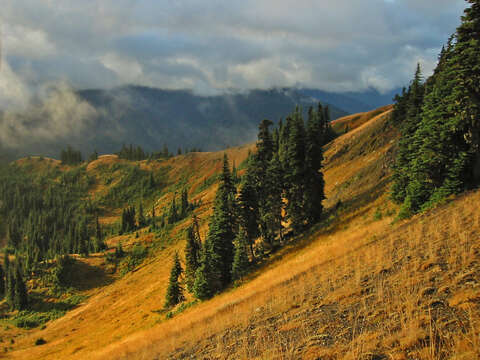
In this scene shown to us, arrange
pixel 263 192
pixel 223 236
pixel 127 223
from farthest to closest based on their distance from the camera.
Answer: pixel 127 223, pixel 263 192, pixel 223 236

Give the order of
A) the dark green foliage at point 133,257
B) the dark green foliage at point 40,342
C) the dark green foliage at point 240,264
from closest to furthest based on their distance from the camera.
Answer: the dark green foliage at point 240,264 < the dark green foliage at point 40,342 < the dark green foliage at point 133,257

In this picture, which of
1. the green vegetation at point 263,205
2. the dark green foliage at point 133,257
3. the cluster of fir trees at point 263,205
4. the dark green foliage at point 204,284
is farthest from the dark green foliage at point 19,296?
the dark green foliage at point 204,284

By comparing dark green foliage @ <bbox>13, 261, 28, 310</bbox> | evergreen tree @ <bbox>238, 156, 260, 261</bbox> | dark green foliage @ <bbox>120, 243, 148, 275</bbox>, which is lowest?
dark green foliage @ <bbox>13, 261, 28, 310</bbox>

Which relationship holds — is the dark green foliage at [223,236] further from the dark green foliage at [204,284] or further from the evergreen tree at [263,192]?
the evergreen tree at [263,192]

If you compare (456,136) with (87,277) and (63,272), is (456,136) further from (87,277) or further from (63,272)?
(63,272)

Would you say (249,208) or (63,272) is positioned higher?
(249,208)

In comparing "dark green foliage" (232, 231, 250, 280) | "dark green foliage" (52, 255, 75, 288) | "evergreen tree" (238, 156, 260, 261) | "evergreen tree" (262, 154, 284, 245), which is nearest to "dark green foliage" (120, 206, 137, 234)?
"dark green foliage" (52, 255, 75, 288)

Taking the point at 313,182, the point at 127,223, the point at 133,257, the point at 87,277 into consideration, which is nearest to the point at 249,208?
the point at 313,182

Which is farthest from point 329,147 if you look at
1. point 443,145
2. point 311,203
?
point 443,145

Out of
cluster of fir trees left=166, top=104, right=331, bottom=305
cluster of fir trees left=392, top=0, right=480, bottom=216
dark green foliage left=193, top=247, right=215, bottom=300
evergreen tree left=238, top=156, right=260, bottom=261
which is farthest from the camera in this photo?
evergreen tree left=238, top=156, right=260, bottom=261

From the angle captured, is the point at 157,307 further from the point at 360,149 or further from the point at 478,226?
the point at 360,149

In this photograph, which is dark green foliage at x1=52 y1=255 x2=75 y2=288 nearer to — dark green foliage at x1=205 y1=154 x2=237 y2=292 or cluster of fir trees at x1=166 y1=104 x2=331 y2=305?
cluster of fir trees at x1=166 y1=104 x2=331 y2=305

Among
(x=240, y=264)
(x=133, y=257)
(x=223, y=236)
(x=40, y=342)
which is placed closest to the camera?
(x=240, y=264)

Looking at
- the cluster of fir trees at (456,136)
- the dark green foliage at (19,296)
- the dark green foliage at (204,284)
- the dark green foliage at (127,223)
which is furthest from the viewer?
the dark green foliage at (127,223)
